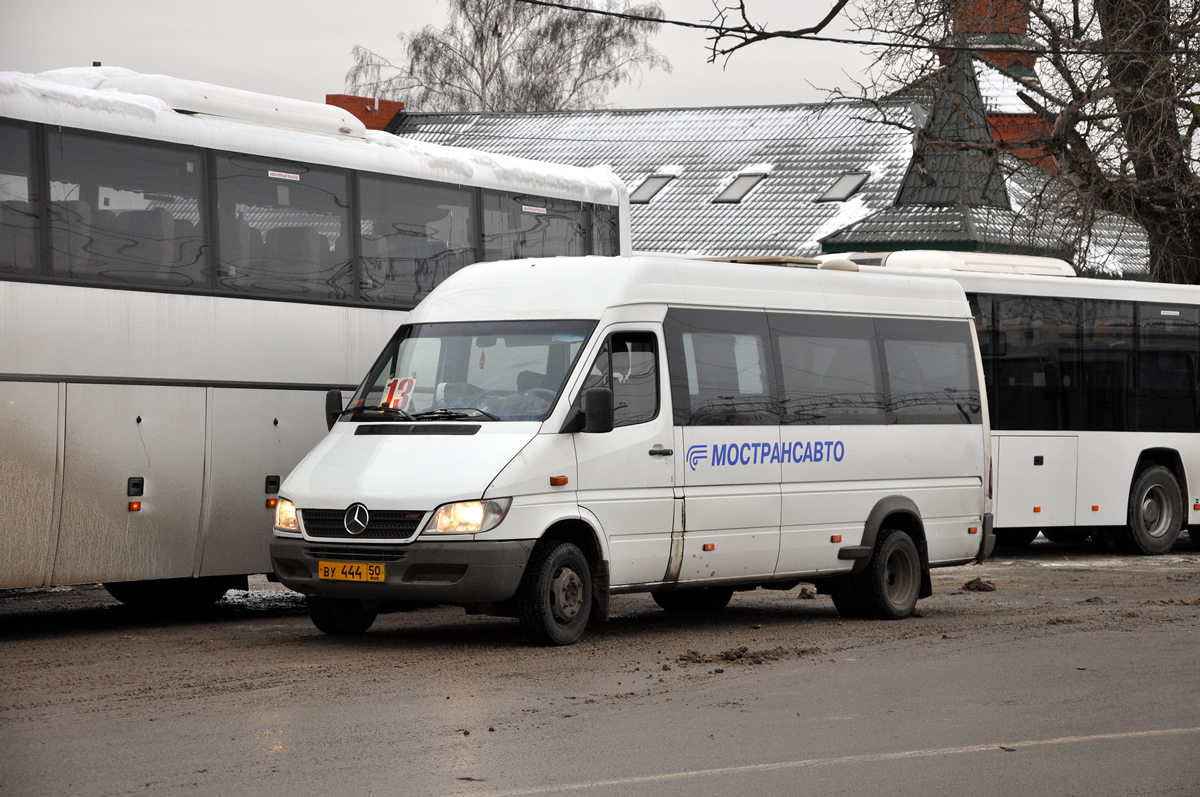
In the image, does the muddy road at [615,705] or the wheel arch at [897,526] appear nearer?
the muddy road at [615,705]

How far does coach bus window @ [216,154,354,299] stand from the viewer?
14.0 metres

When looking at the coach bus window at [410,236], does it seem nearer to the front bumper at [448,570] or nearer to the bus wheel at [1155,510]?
the front bumper at [448,570]

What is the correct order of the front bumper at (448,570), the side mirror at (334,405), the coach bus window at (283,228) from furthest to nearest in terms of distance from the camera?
the coach bus window at (283,228), the side mirror at (334,405), the front bumper at (448,570)

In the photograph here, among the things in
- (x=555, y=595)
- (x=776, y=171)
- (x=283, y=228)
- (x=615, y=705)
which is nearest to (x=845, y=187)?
(x=776, y=171)

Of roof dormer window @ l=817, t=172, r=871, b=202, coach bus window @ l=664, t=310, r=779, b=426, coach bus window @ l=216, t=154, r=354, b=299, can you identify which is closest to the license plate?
coach bus window @ l=664, t=310, r=779, b=426

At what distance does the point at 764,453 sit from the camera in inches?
528

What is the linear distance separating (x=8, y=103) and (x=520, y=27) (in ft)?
156

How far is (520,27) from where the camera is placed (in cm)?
5875

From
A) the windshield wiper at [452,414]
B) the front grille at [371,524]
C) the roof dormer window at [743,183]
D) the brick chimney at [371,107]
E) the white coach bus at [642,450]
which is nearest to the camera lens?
the front grille at [371,524]

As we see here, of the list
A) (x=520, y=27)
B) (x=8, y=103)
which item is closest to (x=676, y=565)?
(x=8, y=103)

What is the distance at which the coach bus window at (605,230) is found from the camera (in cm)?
1759

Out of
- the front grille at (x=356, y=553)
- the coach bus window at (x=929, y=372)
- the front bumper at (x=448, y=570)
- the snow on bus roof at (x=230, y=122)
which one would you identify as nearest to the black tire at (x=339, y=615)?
the front grille at (x=356, y=553)

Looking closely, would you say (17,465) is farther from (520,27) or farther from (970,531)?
(520,27)

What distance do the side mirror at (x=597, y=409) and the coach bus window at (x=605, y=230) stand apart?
5753 mm
